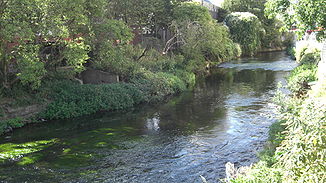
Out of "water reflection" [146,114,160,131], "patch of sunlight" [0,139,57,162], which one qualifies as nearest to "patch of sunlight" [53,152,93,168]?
"patch of sunlight" [0,139,57,162]

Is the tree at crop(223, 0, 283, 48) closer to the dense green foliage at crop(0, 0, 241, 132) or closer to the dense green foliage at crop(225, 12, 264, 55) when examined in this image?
the dense green foliage at crop(225, 12, 264, 55)

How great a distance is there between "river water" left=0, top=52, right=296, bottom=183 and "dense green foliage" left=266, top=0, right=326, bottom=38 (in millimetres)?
2716

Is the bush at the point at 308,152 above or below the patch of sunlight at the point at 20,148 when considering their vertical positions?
above

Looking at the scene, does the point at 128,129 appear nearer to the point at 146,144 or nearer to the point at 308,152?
the point at 146,144

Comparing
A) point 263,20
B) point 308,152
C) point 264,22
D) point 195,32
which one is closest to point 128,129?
point 308,152

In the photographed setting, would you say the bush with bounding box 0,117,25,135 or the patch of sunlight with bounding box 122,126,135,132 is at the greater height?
the bush with bounding box 0,117,25,135

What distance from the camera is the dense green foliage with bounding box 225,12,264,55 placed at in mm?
44438

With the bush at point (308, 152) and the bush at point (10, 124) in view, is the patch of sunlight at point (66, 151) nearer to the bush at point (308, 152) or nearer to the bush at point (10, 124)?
the bush at point (10, 124)

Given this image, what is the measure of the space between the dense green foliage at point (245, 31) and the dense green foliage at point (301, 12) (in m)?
34.6

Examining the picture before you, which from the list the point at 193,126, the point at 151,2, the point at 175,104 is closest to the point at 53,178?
the point at 193,126

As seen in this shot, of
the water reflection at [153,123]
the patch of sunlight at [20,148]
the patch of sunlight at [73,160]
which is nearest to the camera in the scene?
the patch of sunlight at [73,160]

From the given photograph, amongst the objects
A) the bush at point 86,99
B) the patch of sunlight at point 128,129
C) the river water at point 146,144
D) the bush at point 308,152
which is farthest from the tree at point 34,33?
the bush at point 308,152

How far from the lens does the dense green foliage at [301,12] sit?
9.34 metres

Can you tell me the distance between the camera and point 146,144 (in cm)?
1238
